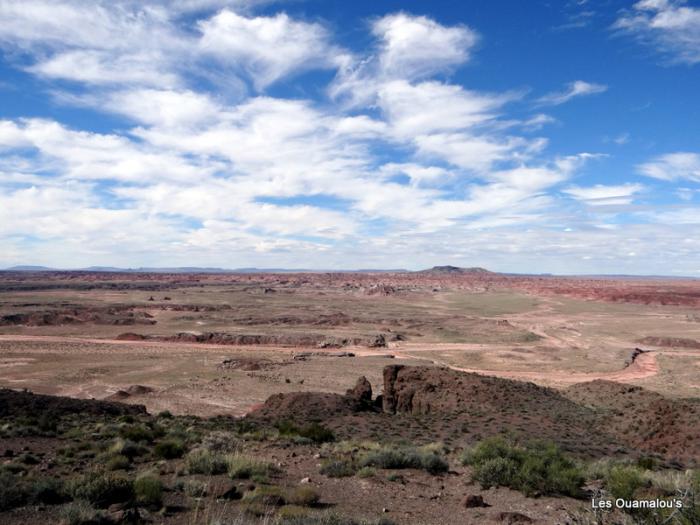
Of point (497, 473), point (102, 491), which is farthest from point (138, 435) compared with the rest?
point (497, 473)

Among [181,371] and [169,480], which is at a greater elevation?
[169,480]

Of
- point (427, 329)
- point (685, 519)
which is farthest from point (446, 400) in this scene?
point (427, 329)

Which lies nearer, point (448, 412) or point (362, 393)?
point (448, 412)

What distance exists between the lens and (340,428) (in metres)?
18.8

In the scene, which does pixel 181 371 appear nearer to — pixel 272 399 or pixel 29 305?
pixel 272 399

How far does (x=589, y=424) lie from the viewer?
2100cm

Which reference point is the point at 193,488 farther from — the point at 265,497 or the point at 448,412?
the point at 448,412

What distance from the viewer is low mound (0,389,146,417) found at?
1969cm

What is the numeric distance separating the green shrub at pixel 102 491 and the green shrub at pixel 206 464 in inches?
80.1

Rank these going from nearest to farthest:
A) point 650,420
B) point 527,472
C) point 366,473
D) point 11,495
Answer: point 11,495, point 527,472, point 366,473, point 650,420

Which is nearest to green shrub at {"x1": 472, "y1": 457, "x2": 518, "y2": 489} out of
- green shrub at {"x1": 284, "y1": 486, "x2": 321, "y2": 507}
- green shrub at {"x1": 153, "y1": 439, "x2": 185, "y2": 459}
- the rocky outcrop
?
green shrub at {"x1": 284, "y1": 486, "x2": 321, "y2": 507}

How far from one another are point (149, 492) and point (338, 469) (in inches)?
163

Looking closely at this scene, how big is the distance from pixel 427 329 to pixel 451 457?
57280 millimetres

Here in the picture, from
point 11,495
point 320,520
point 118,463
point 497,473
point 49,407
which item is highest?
point 320,520
